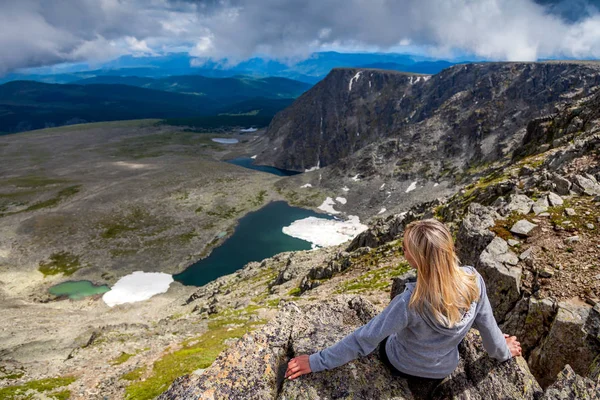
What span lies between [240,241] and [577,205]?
102m

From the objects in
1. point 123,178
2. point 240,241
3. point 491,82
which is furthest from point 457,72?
point 123,178

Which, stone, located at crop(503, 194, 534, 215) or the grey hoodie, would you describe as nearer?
the grey hoodie

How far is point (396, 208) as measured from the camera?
126 metres

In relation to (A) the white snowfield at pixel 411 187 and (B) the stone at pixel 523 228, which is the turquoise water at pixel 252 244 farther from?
(B) the stone at pixel 523 228

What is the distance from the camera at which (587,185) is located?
22.8 metres

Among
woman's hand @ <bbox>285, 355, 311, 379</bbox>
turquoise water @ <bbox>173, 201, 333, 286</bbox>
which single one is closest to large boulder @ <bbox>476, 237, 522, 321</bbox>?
woman's hand @ <bbox>285, 355, 311, 379</bbox>

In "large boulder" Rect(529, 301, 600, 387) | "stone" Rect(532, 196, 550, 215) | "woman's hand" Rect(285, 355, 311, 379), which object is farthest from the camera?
"stone" Rect(532, 196, 550, 215)

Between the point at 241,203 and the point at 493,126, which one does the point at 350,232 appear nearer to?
the point at 241,203

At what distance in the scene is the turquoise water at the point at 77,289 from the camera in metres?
83.1

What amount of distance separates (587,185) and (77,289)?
10289 centimetres

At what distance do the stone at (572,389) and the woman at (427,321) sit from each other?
101 centimetres

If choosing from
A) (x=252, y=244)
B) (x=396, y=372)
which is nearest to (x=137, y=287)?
(x=252, y=244)

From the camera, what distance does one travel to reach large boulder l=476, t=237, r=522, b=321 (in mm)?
14547

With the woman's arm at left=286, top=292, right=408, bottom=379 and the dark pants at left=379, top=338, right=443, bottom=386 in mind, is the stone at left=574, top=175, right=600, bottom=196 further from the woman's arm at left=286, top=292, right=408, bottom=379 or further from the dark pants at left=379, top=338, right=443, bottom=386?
the woman's arm at left=286, top=292, right=408, bottom=379
